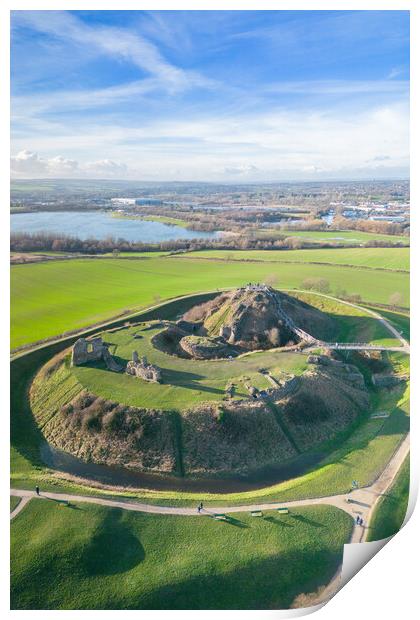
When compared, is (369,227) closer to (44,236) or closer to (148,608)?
(44,236)

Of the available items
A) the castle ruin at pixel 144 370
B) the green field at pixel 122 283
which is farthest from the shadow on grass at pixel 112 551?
the green field at pixel 122 283

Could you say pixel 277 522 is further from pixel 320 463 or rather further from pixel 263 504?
pixel 320 463

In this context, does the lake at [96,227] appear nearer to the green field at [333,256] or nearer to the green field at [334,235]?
the green field at [333,256]

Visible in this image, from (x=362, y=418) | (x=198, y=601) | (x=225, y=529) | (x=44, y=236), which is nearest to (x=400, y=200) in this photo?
(x=362, y=418)

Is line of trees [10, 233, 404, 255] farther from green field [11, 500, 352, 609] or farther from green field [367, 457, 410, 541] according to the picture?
green field [367, 457, 410, 541]

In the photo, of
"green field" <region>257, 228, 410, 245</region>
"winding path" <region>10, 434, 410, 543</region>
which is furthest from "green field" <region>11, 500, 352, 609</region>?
"green field" <region>257, 228, 410, 245</region>

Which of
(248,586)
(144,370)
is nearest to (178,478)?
(248,586)
